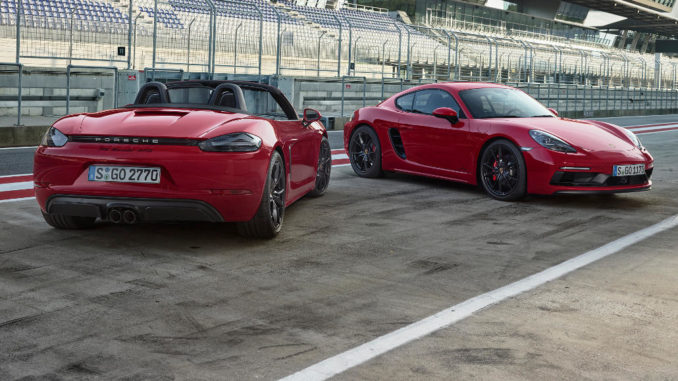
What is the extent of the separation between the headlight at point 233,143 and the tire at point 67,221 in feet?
4.30

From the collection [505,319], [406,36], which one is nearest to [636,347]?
[505,319]

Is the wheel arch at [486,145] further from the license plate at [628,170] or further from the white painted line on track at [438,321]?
the white painted line on track at [438,321]

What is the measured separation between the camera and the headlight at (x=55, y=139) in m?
5.84

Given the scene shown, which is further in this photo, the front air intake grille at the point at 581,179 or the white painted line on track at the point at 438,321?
the front air intake grille at the point at 581,179

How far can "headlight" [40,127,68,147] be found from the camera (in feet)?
19.1

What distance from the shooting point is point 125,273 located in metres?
5.10

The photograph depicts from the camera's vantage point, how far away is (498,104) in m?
9.45

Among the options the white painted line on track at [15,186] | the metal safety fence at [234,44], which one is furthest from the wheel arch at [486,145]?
the metal safety fence at [234,44]

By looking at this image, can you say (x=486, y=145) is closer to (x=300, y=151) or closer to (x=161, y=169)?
(x=300, y=151)

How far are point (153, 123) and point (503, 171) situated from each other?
4.07m

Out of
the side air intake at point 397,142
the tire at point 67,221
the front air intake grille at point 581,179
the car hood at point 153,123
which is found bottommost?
the tire at point 67,221

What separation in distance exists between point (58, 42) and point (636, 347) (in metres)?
17.1

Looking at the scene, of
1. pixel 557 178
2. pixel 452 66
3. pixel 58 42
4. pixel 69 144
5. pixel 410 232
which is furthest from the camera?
pixel 452 66

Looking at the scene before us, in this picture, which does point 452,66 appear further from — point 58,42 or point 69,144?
point 69,144
